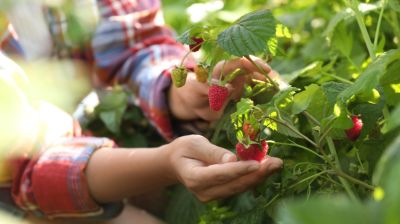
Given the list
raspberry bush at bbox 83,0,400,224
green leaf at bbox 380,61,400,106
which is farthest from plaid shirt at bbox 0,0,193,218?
green leaf at bbox 380,61,400,106

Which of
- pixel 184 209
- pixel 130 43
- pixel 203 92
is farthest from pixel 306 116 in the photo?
pixel 130 43

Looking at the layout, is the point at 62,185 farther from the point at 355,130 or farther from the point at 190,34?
the point at 355,130

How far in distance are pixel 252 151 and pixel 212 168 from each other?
0.06m

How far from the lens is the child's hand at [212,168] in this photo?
95 cm

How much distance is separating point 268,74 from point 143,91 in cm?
49

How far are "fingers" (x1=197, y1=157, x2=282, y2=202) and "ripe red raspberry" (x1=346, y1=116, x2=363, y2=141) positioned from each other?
121 mm

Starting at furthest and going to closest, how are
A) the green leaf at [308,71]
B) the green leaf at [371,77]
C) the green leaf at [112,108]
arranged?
the green leaf at [112,108] → the green leaf at [308,71] → the green leaf at [371,77]

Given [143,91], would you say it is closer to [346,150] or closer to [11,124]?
[11,124]

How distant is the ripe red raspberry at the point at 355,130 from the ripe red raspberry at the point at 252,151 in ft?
0.46

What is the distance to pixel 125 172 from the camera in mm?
1231

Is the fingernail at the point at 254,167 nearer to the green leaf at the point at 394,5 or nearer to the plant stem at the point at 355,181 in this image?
the plant stem at the point at 355,181

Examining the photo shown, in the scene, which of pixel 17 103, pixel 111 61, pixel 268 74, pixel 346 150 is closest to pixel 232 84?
pixel 268 74

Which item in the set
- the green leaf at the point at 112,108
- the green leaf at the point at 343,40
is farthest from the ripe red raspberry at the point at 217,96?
the green leaf at the point at 112,108

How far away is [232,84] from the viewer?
1.16m
